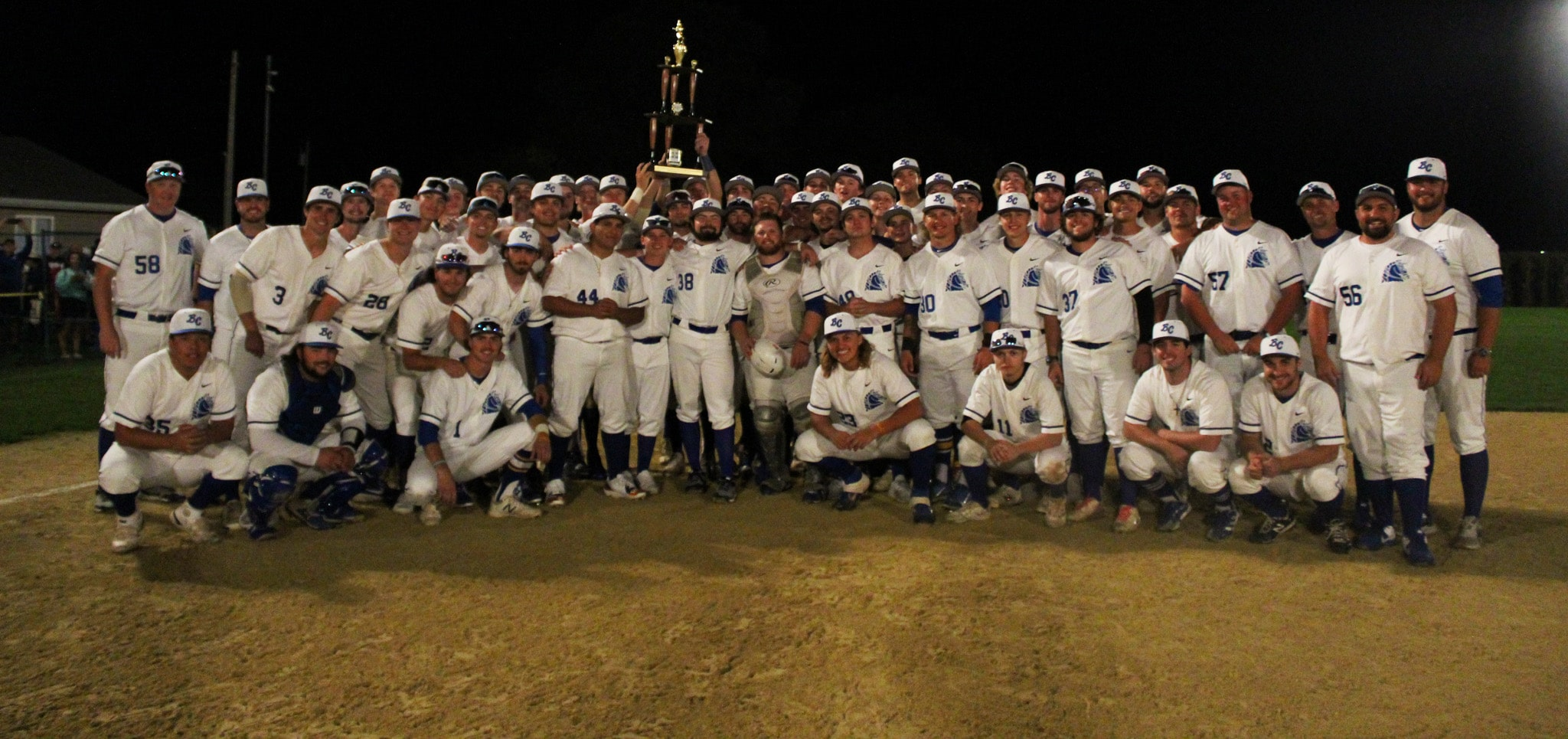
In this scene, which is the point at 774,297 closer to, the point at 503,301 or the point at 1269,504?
the point at 503,301

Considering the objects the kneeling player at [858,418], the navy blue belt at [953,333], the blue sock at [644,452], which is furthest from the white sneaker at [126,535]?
the navy blue belt at [953,333]

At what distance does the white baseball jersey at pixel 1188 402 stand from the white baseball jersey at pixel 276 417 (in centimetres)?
504

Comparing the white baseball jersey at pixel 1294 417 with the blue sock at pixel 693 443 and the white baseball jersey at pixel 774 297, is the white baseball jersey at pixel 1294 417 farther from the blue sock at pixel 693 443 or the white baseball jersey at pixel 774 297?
the blue sock at pixel 693 443

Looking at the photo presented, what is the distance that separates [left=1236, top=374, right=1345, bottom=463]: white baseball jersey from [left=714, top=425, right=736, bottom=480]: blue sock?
3310 millimetres

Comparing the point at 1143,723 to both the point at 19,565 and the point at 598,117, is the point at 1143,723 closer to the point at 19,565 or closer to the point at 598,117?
the point at 19,565

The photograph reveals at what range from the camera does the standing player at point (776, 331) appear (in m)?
7.25

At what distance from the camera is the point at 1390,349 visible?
18.7 ft

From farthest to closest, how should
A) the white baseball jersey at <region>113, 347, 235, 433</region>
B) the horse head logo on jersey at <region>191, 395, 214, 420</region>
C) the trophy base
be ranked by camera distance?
1. the trophy base
2. the horse head logo on jersey at <region>191, 395, 214, 420</region>
3. the white baseball jersey at <region>113, 347, 235, 433</region>

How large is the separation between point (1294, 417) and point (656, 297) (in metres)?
4.23

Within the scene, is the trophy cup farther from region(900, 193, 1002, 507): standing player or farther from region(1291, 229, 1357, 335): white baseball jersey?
region(1291, 229, 1357, 335): white baseball jersey

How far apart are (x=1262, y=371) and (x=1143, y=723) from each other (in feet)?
11.6

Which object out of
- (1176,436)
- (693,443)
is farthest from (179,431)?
(1176,436)

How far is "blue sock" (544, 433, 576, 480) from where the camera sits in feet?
22.9

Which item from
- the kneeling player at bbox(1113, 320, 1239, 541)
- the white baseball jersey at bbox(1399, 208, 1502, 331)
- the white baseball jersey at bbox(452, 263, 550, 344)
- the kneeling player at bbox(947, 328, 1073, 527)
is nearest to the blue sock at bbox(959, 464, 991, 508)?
the kneeling player at bbox(947, 328, 1073, 527)
